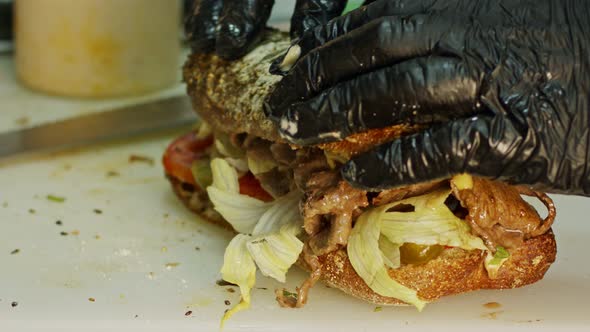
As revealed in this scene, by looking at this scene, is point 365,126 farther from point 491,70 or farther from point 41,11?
point 41,11

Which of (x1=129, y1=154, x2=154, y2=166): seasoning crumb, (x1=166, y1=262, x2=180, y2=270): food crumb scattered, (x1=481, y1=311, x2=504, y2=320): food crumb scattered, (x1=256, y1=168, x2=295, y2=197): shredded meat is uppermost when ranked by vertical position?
(x1=256, y1=168, x2=295, y2=197): shredded meat

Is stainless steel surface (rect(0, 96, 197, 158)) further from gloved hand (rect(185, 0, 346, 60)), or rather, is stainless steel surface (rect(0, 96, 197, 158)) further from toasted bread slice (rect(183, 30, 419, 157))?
gloved hand (rect(185, 0, 346, 60))

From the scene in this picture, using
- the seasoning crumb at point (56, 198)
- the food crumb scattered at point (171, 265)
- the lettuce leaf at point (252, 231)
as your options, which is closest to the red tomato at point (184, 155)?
the lettuce leaf at point (252, 231)

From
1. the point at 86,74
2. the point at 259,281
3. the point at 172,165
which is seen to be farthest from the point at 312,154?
the point at 86,74

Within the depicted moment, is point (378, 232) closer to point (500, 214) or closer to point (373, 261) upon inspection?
point (373, 261)

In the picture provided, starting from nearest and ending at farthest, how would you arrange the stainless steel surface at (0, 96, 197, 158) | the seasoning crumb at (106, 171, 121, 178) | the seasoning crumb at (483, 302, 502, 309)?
the seasoning crumb at (483, 302, 502, 309), the seasoning crumb at (106, 171, 121, 178), the stainless steel surface at (0, 96, 197, 158)

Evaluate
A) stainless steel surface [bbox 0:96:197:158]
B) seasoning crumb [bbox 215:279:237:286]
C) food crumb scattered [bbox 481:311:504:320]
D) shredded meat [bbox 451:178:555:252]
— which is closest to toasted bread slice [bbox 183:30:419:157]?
shredded meat [bbox 451:178:555:252]

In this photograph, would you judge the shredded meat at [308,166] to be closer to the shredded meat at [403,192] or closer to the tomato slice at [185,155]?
the shredded meat at [403,192]
